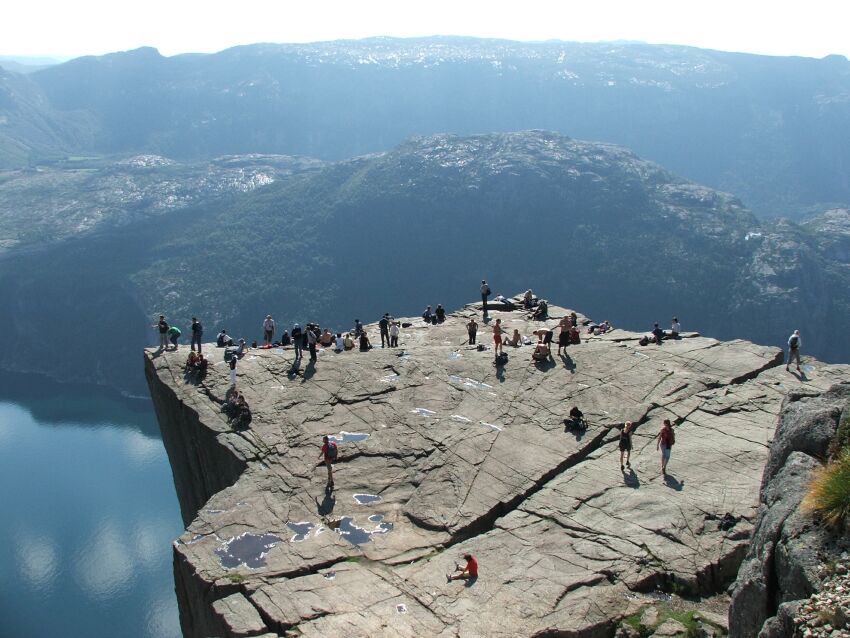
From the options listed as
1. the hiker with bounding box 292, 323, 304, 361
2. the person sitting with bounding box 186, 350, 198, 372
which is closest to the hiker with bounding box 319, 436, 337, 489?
the hiker with bounding box 292, 323, 304, 361

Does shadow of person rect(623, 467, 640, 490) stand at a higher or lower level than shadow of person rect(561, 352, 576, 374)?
lower

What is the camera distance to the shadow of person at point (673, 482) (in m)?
29.7

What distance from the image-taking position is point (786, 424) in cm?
1989

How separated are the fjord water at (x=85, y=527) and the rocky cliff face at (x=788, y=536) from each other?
79357mm

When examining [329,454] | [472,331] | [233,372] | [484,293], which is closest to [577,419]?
[329,454]

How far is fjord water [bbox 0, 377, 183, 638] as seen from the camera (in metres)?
87.2

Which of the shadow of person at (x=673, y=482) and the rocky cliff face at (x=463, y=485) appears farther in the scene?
the shadow of person at (x=673, y=482)

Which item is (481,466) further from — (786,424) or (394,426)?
(786,424)

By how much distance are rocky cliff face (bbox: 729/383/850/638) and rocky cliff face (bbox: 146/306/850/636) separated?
673 cm

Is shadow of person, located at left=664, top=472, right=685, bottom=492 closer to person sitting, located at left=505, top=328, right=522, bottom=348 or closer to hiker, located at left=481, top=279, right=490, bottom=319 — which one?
person sitting, located at left=505, top=328, right=522, bottom=348

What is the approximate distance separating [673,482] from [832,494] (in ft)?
51.0

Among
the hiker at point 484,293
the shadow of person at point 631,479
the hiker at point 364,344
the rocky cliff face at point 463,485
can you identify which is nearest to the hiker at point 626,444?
the shadow of person at point 631,479

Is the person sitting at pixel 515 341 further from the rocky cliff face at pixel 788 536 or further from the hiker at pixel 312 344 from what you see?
the rocky cliff face at pixel 788 536

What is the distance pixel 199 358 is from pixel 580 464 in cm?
2130
